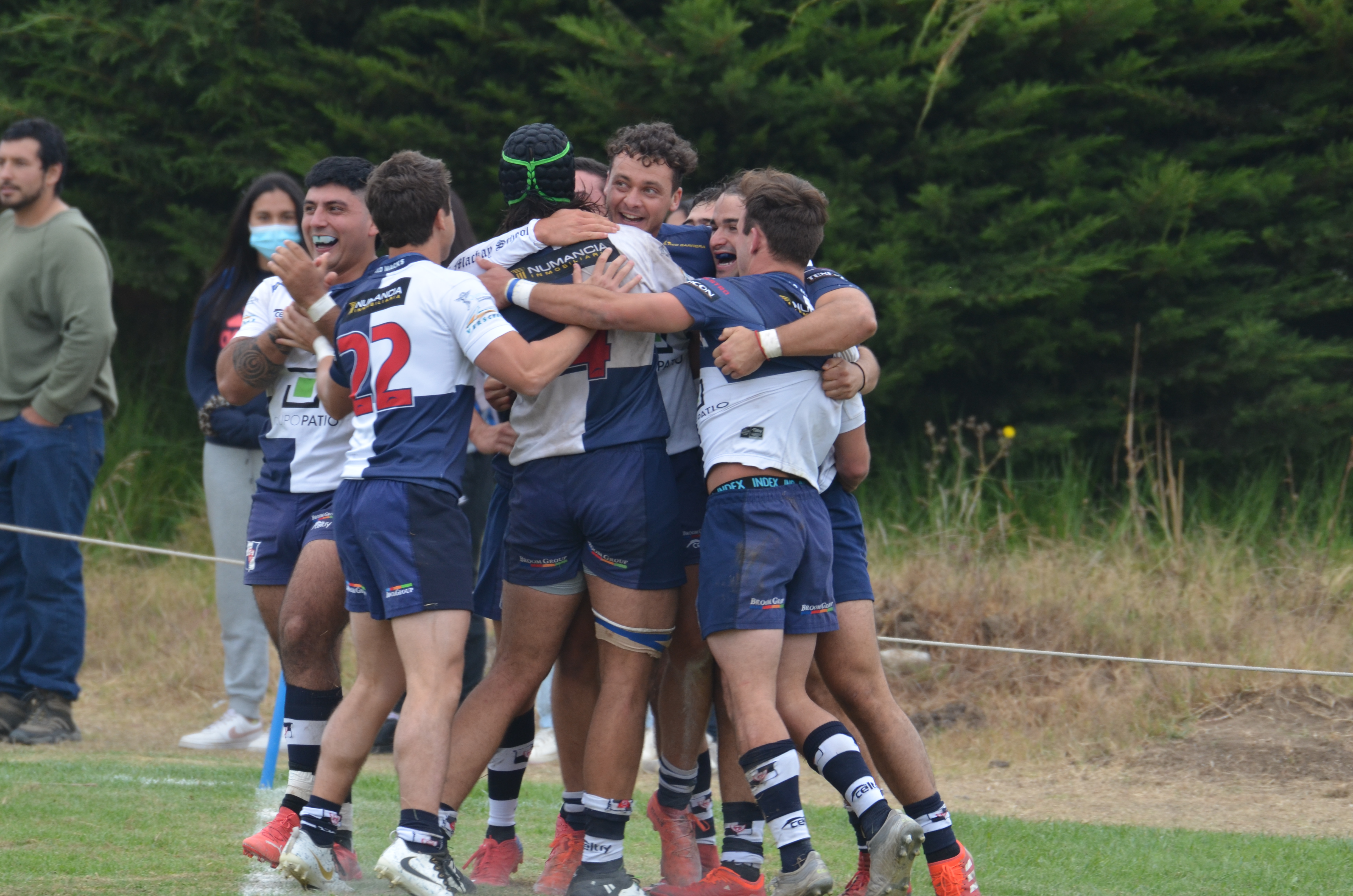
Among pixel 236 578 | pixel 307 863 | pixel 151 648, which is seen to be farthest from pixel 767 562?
pixel 151 648

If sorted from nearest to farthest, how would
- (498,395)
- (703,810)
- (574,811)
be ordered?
(498,395), (574,811), (703,810)

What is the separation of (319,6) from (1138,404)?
6689 millimetres

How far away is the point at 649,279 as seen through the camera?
166 inches

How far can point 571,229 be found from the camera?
4.14 meters

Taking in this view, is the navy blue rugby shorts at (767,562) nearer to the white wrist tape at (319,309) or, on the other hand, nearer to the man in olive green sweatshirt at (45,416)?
the white wrist tape at (319,309)

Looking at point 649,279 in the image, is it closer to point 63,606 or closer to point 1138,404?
point 63,606

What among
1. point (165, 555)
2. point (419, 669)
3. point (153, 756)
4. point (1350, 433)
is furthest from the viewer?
Result: point (165, 555)

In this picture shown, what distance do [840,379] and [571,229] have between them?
90 centimetres

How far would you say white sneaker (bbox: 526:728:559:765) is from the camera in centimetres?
721

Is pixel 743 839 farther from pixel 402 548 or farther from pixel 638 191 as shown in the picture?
pixel 638 191

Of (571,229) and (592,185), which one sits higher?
(592,185)

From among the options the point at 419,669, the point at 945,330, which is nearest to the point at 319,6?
the point at 945,330

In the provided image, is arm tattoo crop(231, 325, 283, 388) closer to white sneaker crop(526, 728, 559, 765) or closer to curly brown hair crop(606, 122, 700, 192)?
curly brown hair crop(606, 122, 700, 192)

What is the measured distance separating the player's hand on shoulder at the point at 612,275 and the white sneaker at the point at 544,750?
3638mm
